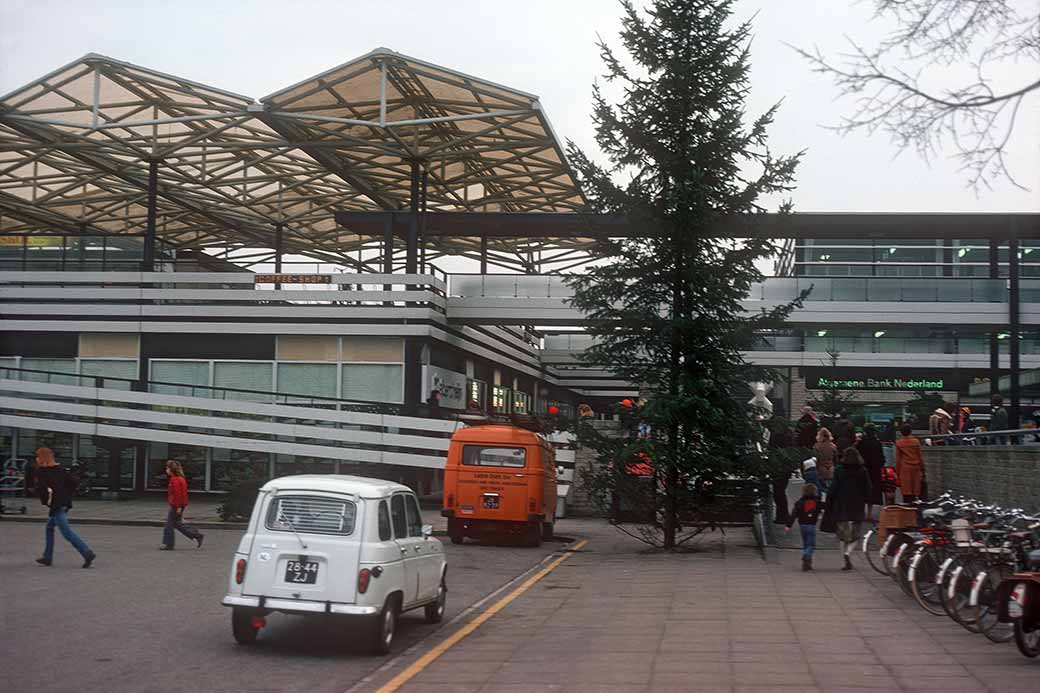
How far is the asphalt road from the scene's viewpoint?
1009cm

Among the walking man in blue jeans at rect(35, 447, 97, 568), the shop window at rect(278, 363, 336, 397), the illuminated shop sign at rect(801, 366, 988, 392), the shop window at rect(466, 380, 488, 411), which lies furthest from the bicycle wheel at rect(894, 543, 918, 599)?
the illuminated shop sign at rect(801, 366, 988, 392)

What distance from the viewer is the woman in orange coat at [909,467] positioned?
23625mm

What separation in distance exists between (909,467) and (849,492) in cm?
561

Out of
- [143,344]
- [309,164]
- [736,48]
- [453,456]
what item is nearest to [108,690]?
[453,456]

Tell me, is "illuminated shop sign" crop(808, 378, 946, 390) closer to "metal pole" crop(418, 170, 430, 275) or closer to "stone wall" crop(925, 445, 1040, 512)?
"metal pole" crop(418, 170, 430, 275)

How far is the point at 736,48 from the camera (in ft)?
75.7

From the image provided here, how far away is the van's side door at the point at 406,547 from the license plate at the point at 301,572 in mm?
1079

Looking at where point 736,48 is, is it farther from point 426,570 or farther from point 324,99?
point 324,99

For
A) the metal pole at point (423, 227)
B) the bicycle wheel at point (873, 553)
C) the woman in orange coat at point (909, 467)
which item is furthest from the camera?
the metal pole at point (423, 227)

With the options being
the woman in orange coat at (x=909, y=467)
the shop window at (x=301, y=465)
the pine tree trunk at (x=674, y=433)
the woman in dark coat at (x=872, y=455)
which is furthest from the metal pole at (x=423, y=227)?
the woman in orange coat at (x=909, y=467)

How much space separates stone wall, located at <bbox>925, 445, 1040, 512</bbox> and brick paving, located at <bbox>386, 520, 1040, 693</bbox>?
303 centimetres

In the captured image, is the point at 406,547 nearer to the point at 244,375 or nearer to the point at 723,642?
the point at 723,642

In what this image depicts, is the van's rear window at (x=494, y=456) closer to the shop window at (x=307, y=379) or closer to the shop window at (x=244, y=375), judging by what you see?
the shop window at (x=307, y=379)

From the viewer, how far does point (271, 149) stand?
40.0m
